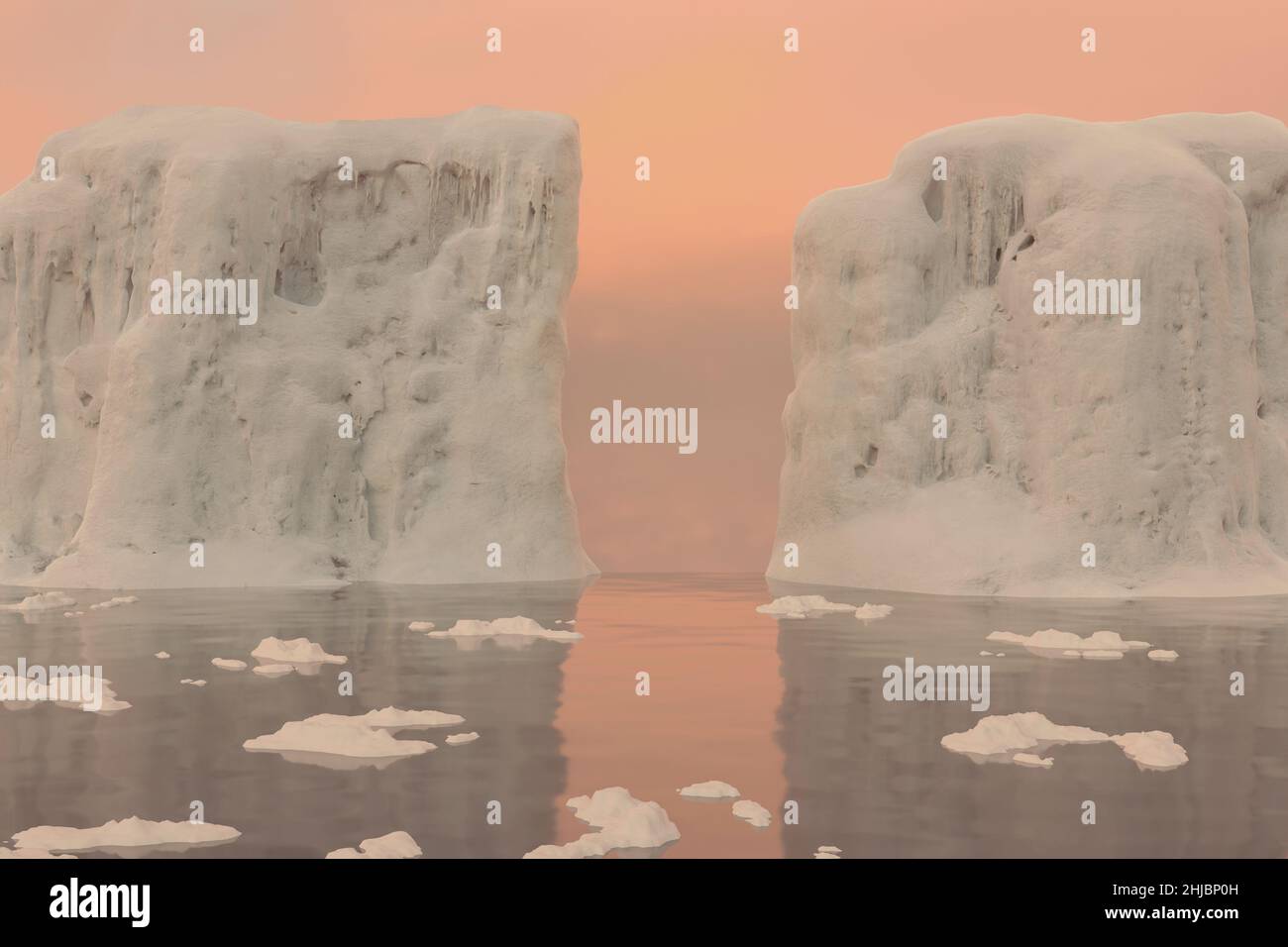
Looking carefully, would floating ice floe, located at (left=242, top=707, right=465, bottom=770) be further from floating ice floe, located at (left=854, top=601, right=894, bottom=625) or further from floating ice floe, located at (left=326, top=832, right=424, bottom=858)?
floating ice floe, located at (left=854, top=601, right=894, bottom=625)

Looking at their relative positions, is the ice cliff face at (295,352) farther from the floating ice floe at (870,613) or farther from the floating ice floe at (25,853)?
the floating ice floe at (25,853)

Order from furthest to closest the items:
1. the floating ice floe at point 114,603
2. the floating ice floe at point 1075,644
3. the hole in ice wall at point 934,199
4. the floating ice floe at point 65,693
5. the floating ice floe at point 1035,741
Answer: the hole in ice wall at point 934,199 < the floating ice floe at point 114,603 < the floating ice floe at point 1075,644 < the floating ice floe at point 65,693 < the floating ice floe at point 1035,741

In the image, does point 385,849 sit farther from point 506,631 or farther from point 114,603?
point 114,603

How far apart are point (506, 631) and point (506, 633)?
0.26 ft

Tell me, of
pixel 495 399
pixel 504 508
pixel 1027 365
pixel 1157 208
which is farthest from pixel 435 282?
pixel 1157 208

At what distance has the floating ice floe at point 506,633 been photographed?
16266 mm

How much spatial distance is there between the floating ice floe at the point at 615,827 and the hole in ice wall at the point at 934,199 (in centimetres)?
2861

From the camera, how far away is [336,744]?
8.81 metres

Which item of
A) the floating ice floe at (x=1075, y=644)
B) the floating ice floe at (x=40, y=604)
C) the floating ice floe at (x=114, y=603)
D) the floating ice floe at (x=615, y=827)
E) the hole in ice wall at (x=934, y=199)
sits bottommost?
the floating ice floe at (x=1075, y=644)

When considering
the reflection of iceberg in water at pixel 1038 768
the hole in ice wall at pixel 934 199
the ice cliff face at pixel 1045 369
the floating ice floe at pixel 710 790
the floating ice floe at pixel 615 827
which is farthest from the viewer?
the hole in ice wall at pixel 934 199

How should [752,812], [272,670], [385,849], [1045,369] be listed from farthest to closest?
[1045,369] < [272,670] < [752,812] < [385,849]

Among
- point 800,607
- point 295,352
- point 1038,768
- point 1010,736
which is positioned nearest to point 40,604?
Result: point 295,352

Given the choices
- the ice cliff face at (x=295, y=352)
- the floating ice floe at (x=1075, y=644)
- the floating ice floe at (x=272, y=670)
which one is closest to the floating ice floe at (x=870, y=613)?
the floating ice floe at (x=1075, y=644)
